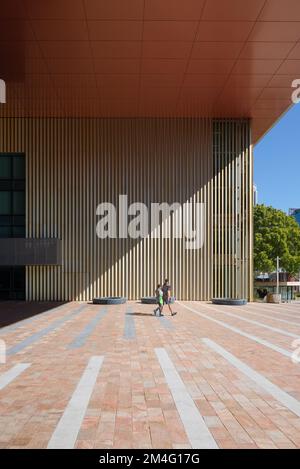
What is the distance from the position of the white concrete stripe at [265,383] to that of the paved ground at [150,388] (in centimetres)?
1

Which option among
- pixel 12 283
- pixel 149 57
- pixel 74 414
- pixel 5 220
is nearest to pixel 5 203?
pixel 5 220

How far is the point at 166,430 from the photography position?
5.00m

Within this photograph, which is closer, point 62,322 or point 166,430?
point 166,430

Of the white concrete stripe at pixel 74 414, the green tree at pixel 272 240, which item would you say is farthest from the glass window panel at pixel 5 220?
the green tree at pixel 272 240

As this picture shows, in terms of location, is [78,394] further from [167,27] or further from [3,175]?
[3,175]

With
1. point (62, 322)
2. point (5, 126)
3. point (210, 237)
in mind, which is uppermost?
point (5, 126)

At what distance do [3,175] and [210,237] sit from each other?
12107mm

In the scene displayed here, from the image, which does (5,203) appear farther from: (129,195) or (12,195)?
(129,195)

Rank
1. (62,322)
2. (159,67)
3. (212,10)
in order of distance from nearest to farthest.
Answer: (212,10) < (62,322) < (159,67)

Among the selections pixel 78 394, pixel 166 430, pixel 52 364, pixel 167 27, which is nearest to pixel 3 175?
pixel 167 27

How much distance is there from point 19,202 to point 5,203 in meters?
0.81

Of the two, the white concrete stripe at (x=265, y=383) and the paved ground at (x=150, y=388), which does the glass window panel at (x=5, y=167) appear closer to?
the paved ground at (x=150, y=388)

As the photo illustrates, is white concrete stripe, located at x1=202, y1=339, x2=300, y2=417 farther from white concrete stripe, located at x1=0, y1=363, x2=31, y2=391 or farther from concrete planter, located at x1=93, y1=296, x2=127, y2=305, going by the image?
concrete planter, located at x1=93, y1=296, x2=127, y2=305

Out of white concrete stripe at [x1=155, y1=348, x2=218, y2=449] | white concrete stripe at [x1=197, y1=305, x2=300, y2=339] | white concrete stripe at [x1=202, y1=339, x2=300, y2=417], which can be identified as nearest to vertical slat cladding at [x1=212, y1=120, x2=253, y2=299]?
white concrete stripe at [x1=197, y1=305, x2=300, y2=339]
